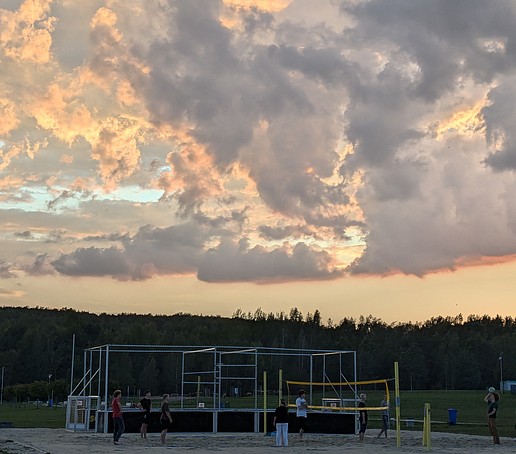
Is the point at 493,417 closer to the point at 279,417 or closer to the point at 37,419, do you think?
the point at 279,417

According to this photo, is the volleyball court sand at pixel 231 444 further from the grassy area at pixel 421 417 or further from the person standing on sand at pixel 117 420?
the grassy area at pixel 421 417

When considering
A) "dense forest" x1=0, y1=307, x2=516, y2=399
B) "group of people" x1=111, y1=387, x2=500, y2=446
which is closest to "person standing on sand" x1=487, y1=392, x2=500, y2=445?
"group of people" x1=111, y1=387, x2=500, y2=446

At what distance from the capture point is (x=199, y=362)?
5413 inches

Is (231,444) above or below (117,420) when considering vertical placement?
below

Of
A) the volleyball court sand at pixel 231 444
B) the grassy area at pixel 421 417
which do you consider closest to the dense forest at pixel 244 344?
the grassy area at pixel 421 417

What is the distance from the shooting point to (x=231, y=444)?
97.6 feet

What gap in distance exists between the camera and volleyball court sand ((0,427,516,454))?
26.4 meters

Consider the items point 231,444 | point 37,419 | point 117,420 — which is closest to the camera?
point 117,420

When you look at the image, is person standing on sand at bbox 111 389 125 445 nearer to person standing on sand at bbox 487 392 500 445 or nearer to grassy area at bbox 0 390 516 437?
person standing on sand at bbox 487 392 500 445

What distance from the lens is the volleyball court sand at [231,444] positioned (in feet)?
86.7

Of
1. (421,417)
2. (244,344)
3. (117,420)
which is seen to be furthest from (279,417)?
(244,344)

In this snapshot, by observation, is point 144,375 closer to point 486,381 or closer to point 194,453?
point 486,381

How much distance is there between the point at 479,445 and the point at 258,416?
36.4ft

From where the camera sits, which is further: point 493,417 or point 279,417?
point 493,417
